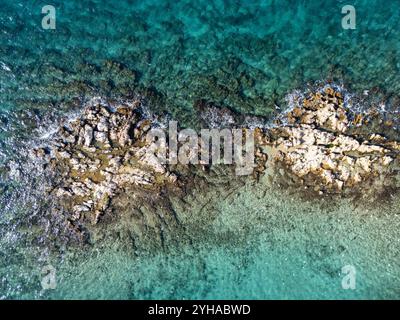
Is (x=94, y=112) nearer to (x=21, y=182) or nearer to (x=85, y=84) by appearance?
(x=85, y=84)

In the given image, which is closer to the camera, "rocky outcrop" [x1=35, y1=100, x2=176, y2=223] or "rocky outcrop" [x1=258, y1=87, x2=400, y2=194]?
"rocky outcrop" [x1=258, y1=87, x2=400, y2=194]

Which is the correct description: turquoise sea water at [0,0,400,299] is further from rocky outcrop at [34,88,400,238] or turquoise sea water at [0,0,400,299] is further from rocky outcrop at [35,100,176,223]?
rocky outcrop at [35,100,176,223]

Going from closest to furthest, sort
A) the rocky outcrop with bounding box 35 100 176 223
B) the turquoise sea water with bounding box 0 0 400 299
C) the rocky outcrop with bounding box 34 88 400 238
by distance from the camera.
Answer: the turquoise sea water with bounding box 0 0 400 299 → the rocky outcrop with bounding box 34 88 400 238 → the rocky outcrop with bounding box 35 100 176 223

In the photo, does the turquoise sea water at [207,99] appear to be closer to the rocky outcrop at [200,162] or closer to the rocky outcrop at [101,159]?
the rocky outcrop at [200,162]

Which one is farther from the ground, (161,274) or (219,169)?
(219,169)

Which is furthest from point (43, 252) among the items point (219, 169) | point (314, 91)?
point (314, 91)

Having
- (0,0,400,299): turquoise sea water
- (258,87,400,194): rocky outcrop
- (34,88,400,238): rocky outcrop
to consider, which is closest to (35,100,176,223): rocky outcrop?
(34,88,400,238): rocky outcrop
